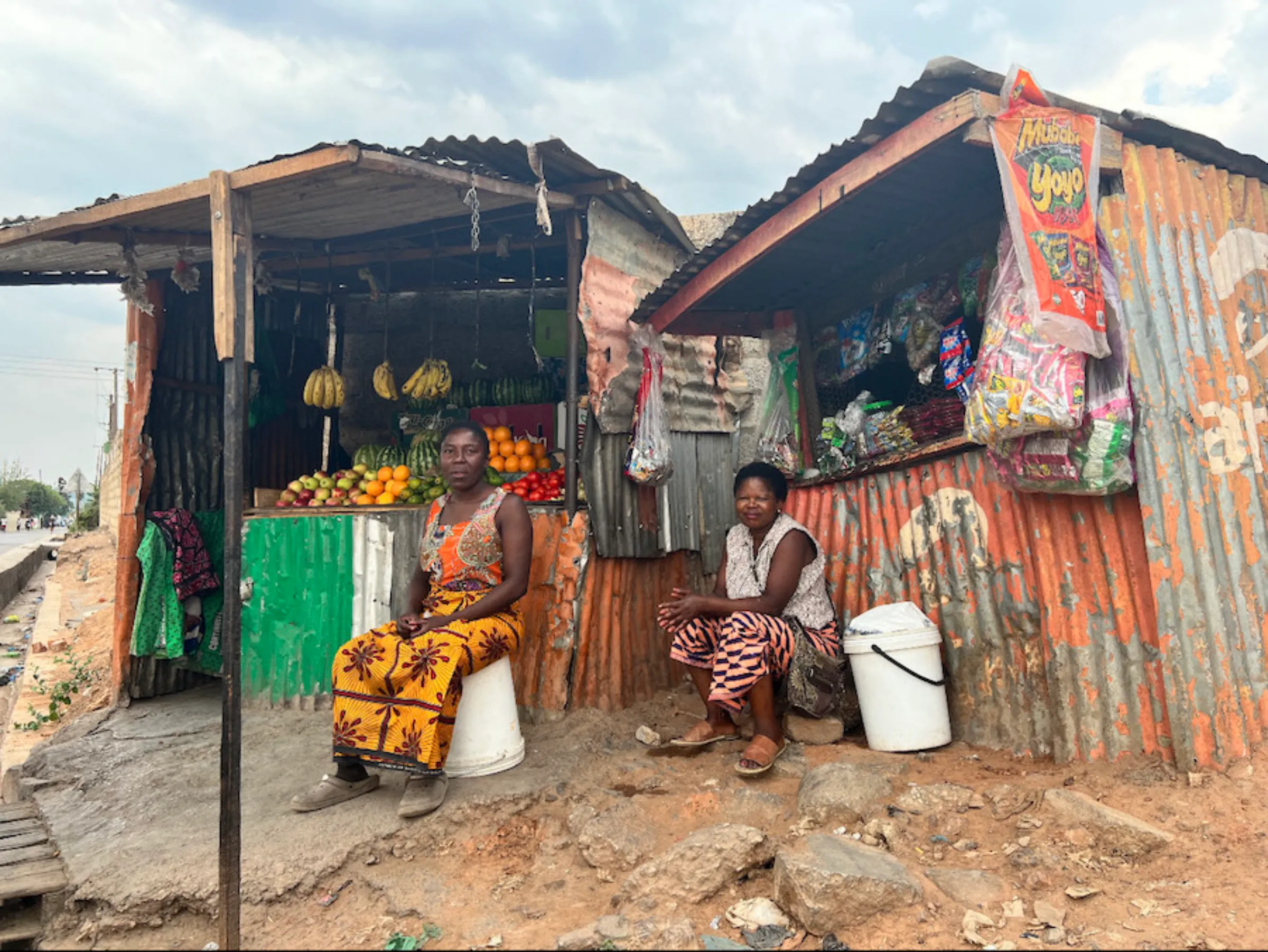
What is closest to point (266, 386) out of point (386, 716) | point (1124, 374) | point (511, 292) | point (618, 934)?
point (511, 292)

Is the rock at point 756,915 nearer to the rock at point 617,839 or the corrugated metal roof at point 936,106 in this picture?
the rock at point 617,839

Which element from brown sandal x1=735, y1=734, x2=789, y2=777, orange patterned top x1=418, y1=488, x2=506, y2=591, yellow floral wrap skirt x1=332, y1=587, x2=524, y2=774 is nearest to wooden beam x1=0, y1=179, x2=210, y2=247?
orange patterned top x1=418, y1=488, x2=506, y2=591

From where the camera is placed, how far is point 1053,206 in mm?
2820

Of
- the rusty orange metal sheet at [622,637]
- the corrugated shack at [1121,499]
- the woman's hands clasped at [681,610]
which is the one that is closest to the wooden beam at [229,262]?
the woman's hands clasped at [681,610]

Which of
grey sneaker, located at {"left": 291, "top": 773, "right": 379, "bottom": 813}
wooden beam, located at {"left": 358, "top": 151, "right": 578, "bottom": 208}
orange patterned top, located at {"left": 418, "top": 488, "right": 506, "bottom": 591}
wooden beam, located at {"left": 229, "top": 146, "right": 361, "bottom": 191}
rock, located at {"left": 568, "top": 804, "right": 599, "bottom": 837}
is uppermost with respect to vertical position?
wooden beam, located at {"left": 358, "top": 151, "right": 578, "bottom": 208}

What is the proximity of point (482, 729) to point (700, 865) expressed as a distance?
1.42m

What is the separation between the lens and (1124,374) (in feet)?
9.21

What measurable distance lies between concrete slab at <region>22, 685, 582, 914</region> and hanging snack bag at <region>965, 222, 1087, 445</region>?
2.43 m

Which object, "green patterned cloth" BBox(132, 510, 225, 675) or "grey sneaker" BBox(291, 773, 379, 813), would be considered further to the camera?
"green patterned cloth" BBox(132, 510, 225, 675)

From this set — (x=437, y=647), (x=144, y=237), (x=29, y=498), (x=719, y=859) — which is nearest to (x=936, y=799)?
(x=719, y=859)

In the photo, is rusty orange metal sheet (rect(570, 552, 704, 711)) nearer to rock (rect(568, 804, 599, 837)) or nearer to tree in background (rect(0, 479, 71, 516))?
rock (rect(568, 804, 599, 837))

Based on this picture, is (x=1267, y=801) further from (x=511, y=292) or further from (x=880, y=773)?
(x=511, y=292)

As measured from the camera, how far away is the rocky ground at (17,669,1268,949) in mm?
2316

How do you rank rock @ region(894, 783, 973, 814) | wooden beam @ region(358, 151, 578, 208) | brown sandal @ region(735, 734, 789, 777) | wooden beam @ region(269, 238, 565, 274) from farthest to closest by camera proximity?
wooden beam @ region(269, 238, 565, 274) < wooden beam @ region(358, 151, 578, 208) < brown sandal @ region(735, 734, 789, 777) < rock @ region(894, 783, 973, 814)
